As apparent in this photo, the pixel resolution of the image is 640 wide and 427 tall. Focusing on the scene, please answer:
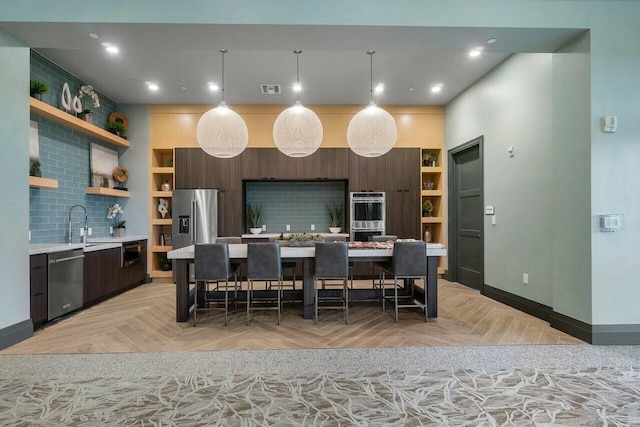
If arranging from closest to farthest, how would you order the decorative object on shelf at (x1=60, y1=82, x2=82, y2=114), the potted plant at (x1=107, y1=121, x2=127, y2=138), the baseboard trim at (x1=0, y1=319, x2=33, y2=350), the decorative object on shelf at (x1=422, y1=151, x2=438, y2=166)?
the baseboard trim at (x1=0, y1=319, x2=33, y2=350)
the decorative object on shelf at (x1=60, y1=82, x2=82, y2=114)
the potted plant at (x1=107, y1=121, x2=127, y2=138)
the decorative object on shelf at (x1=422, y1=151, x2=438, y2=166)

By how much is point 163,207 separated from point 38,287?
9.74 feet

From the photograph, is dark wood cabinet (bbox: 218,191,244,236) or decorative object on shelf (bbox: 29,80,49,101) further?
dark wood cabinet (bbox: 218,191,244,236)

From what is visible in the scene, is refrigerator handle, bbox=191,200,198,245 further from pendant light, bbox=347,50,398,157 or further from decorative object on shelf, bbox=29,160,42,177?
pendant light, bbox=347,50,398,157

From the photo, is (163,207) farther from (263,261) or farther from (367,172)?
(367,172)

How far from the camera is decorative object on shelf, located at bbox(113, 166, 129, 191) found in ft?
19.6

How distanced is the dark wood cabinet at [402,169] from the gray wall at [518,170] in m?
1.27

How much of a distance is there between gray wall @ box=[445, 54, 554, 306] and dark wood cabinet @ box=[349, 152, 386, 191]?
5.71 ft

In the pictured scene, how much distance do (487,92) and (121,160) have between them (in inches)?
257

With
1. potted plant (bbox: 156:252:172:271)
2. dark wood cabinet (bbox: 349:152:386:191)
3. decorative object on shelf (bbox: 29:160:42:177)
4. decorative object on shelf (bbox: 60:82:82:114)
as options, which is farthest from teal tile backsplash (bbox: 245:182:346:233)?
decorative object on shelf (bbox: 29:160:42:177)

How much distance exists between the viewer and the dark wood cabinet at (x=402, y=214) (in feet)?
20.8

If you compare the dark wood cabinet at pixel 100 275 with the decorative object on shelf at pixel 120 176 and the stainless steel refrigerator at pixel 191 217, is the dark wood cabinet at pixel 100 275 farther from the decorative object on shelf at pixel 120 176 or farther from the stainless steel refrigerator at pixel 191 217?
the decorative object on shelf at pixel 120 176

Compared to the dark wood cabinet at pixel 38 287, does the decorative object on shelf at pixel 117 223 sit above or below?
above

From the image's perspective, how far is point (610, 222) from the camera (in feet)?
10.00

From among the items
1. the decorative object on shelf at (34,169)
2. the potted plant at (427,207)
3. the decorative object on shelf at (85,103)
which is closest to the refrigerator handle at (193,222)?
the decorative object on shelf at (85,103)
